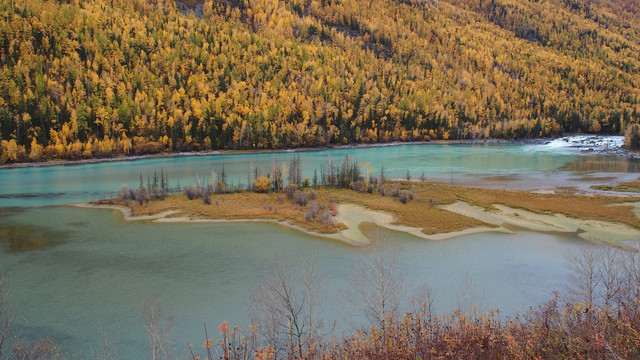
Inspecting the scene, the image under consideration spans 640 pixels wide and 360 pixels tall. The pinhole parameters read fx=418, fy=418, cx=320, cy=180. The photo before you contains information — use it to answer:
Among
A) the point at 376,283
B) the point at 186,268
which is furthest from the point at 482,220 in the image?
the point at 186,268

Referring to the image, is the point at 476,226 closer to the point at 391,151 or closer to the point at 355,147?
the point at 391,151

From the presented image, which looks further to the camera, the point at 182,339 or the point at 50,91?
the point at 50,91

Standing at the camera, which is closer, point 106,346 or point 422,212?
point 106,346

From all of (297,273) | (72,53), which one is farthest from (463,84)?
(297,273)

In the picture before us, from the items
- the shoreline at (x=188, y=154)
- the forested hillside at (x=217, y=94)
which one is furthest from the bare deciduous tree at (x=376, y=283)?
the forested hillside at (x=217, y=94)

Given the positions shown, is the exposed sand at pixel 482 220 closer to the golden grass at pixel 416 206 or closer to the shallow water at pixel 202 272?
A: the golden grass at pixel 416 206

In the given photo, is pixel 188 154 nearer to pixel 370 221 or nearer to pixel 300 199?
pixel 300 199
